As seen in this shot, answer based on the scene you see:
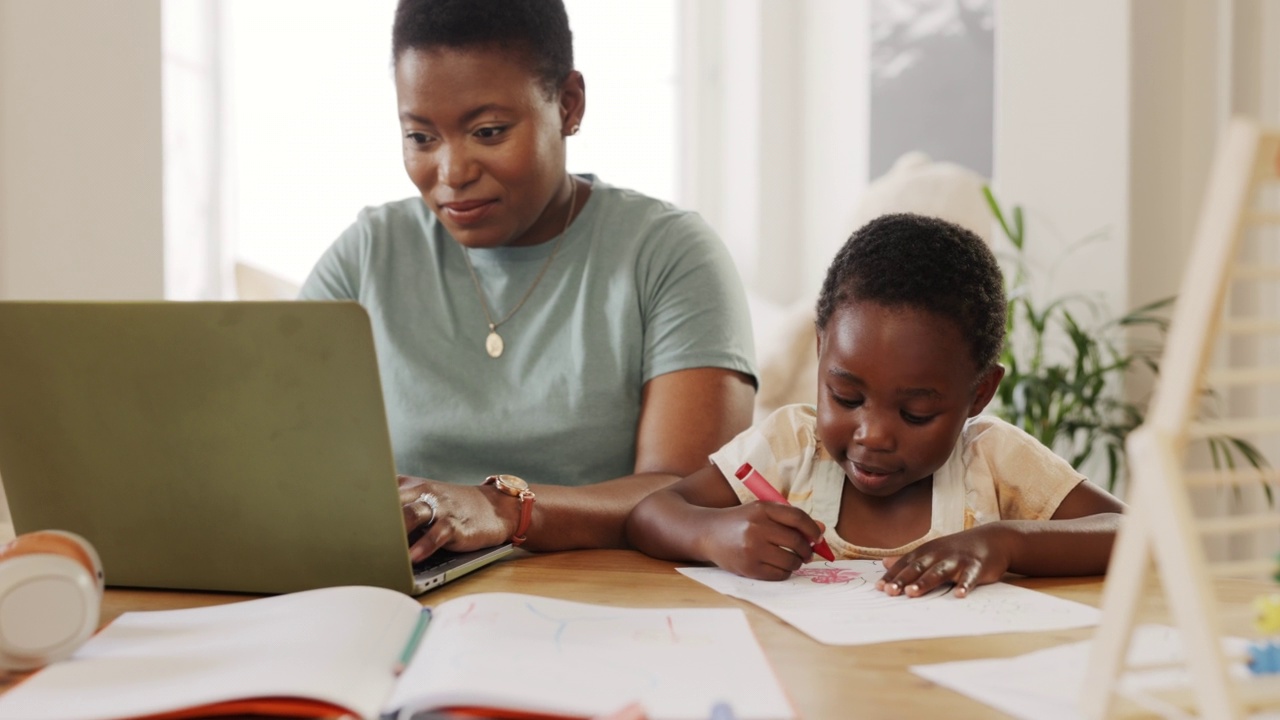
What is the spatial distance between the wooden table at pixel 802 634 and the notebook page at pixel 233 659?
0.07 metres

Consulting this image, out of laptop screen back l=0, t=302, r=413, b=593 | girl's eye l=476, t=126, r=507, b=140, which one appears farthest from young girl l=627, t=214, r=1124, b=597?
girl's eye l=476, t=126, r=507, b=140

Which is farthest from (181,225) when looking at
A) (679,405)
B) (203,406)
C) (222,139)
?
(203,406)

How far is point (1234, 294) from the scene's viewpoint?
238cm

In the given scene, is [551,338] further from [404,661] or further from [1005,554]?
[404,661]

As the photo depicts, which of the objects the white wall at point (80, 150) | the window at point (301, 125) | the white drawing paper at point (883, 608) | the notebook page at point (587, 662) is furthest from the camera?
the window at point (301, 125)

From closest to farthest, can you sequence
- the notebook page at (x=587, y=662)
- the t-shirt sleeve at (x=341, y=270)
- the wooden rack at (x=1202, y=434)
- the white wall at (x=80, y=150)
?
the wooden rack at (x=1202, y=434) → the notebook page at (x=587, y=662) → the t-shirt sleeve at (x=341, y=270) → the white wall at (x=80, y=150)

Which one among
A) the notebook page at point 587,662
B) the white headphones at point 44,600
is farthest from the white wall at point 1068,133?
the white headphones at point 44,600

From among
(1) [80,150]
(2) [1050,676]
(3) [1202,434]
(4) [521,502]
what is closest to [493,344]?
(4) [521,502]

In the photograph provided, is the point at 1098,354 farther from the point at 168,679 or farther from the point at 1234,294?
the point at 168,679

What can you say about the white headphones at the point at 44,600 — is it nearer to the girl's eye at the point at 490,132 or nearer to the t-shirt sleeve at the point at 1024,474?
the girl's eye at the point at 490,132

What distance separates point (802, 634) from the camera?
77cm

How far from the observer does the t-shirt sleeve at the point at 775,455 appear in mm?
1183

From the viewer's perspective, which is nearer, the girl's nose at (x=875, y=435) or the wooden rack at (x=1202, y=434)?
the wooden rack at (x=1202, y=434)

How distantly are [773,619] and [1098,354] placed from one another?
194 cm
